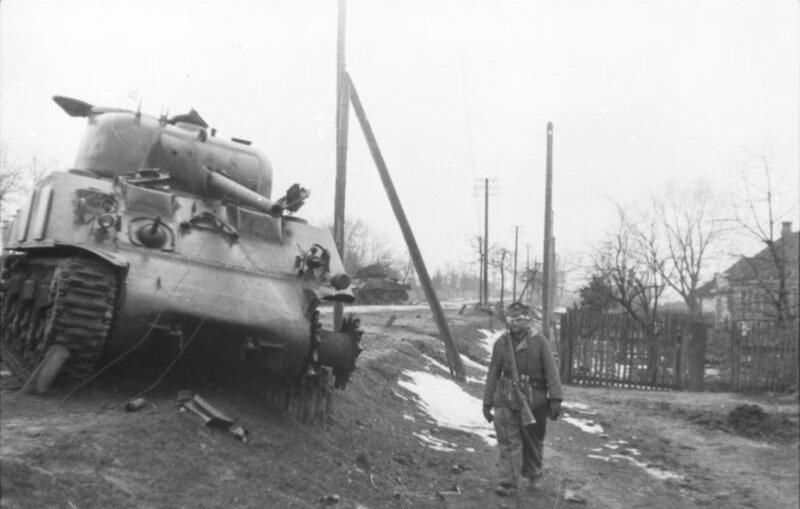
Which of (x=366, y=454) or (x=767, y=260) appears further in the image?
(x=767, y=260)

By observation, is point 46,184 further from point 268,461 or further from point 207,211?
point 268,461

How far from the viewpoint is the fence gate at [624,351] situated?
1697 cm

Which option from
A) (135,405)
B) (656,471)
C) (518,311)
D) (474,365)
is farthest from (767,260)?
(135,405)

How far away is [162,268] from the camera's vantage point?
6.83 metres

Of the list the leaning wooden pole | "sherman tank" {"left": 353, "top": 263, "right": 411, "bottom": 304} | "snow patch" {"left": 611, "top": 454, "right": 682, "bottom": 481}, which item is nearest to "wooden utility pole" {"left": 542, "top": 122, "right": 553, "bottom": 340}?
the leaning wooden pole

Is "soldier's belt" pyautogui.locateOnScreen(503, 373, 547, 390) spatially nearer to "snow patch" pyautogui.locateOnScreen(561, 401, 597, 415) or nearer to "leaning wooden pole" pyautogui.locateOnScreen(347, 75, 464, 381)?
"leaning wooden pole" pyautogui.locateOnScreen(347, 75, 464, 381)

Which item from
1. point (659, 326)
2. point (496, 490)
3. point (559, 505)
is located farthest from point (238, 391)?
point (659, 326)

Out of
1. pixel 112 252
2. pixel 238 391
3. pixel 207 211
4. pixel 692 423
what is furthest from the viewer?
pixel 692 423

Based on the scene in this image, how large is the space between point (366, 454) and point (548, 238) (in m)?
11.9

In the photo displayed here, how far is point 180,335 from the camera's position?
21.2 feet

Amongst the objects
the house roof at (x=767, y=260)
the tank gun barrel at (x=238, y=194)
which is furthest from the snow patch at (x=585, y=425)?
the house roof at (x=767, y=260)

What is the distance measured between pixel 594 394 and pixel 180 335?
36.9 feet

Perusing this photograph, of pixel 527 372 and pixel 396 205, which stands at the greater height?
pixel 396 205

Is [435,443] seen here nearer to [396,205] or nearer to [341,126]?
[396,205]
